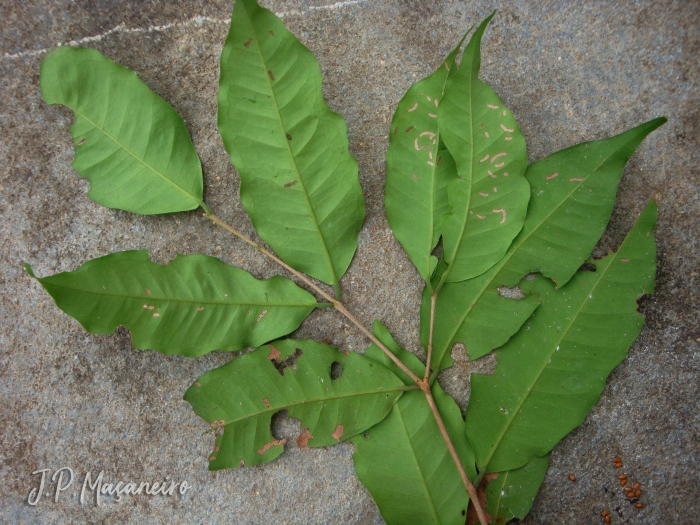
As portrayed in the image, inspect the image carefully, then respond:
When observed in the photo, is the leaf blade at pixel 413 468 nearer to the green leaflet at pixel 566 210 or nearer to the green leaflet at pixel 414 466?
the green leaflet at pixel 414 466

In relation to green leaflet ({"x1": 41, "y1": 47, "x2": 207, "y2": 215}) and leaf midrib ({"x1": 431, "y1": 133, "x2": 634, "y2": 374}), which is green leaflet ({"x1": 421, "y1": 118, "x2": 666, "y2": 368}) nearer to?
leaf midrib ({"x1": 431, "y1": 133, "x2": 634, "y2": 374})

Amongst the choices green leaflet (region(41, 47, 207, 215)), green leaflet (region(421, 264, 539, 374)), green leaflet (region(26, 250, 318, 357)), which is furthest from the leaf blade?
green leaflet (region(41, 47, 207, 215))

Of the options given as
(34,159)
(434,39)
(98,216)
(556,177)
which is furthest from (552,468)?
(34,159)

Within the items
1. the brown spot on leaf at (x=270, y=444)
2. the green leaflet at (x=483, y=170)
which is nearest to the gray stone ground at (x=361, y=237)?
the brown spot on leaf at (x=270, y=444)

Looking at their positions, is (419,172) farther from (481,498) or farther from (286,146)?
(481,498)

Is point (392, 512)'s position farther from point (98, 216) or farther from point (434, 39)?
point (434, 39)

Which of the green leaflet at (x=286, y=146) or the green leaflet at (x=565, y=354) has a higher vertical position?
the green leaflet at (x=286, y=146)

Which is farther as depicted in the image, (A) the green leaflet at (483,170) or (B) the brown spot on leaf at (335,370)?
(B) the brown spot on leaf at (335,370)

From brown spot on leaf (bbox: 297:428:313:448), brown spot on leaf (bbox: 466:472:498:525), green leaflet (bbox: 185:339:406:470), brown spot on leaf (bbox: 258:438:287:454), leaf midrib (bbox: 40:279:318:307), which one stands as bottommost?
brown spot on leaf (bbox: 466:472:498:525)
